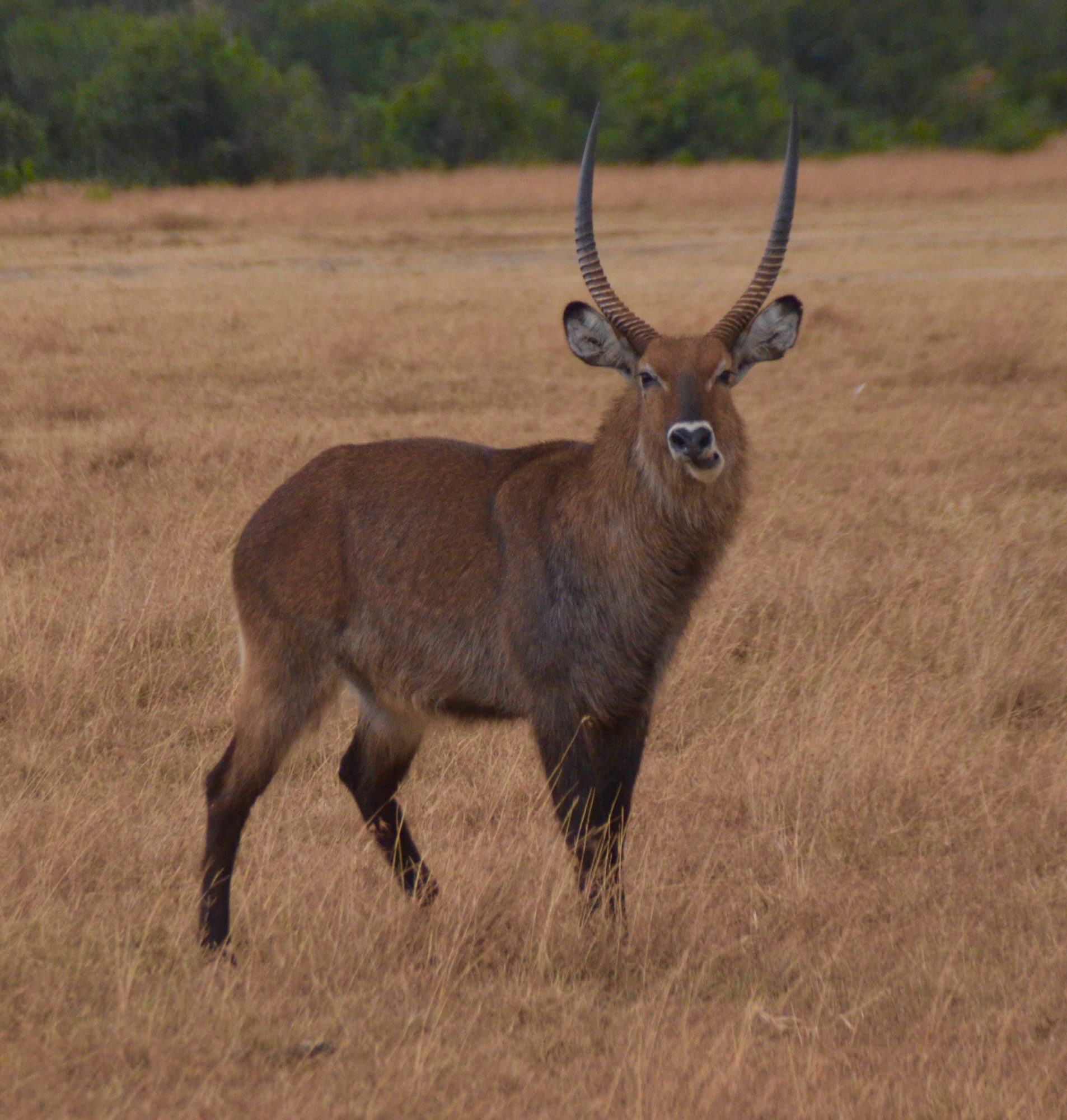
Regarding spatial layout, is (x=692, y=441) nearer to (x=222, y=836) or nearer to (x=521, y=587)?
(x=521, y=587)

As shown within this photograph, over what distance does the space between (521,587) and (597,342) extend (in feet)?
2.07

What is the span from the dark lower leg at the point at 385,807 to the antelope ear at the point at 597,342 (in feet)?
3.29

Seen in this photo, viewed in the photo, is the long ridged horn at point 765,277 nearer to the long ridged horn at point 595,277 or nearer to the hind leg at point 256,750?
the long ridged horn at point 595,277

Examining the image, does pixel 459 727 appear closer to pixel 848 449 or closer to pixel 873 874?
pixel 873 874

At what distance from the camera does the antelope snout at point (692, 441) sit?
3018 millimetres

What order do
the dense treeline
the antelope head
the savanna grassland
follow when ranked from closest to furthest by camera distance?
the savanna grassland, the antelope head, the dense treeline

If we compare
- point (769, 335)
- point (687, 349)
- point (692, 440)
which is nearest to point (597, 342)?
point (687, 349)

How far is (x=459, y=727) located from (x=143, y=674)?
4.69ft

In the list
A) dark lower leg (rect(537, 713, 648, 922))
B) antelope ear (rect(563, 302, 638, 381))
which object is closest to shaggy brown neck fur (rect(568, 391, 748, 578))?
antelope ear (rect(563, 302, 638, 381))

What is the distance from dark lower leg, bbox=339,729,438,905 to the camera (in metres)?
3.36

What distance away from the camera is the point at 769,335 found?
3457mm

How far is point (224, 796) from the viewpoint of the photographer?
323 cm

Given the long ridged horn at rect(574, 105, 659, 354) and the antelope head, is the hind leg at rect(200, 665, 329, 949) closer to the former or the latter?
the antelope head

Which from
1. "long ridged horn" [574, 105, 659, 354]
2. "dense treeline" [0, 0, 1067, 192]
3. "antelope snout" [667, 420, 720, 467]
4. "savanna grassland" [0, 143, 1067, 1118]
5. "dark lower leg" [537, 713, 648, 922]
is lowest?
"dense treeline" [0, 0, 1067, 192]
